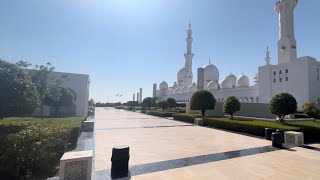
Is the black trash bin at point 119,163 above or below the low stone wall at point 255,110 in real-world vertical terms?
below

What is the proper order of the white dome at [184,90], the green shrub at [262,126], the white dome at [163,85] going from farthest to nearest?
the white dome at [163,85], the white dome at [184,90], the green shrub at [262,126]

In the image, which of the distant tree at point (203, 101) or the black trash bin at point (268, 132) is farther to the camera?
the distant tree at point (203, 101)

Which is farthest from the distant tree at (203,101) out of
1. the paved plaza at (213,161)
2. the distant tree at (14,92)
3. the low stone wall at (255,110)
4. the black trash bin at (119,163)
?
the black trash bin at (119,163)

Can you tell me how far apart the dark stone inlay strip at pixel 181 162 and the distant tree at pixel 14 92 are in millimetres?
4907

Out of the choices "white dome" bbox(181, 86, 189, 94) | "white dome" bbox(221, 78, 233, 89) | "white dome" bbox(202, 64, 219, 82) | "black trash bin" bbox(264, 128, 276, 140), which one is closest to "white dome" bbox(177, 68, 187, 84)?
"white dome" bbox(181, 86, 189, 94)

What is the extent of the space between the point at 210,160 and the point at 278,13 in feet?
131

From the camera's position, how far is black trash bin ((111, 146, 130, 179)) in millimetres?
5891

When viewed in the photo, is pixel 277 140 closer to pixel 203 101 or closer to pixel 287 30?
pixel 203 101

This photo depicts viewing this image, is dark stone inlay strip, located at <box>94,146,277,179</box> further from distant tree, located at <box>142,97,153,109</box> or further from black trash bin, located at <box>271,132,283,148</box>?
distant tree, located at <box>142,97,153,109</box>

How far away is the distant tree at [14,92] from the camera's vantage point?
8172 millimetres

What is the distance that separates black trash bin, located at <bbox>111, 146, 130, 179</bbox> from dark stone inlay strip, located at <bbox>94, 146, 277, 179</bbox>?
→ 255 millimetres

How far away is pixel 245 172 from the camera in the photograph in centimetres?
613

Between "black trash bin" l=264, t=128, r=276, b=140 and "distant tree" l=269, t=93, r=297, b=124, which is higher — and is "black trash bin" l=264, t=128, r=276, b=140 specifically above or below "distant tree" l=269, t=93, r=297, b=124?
below

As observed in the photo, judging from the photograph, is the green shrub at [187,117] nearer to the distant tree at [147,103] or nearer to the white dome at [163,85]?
the distant tree at [147,103]
